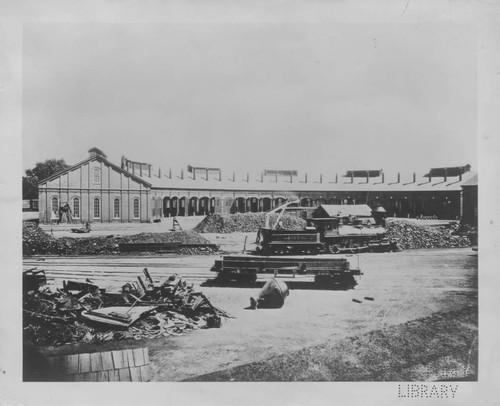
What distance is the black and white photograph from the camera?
386cm

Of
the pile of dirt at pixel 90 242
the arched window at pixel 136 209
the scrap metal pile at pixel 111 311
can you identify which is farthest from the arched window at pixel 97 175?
the scrap metal pile at pixel 111 311

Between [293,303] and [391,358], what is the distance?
3.66ft

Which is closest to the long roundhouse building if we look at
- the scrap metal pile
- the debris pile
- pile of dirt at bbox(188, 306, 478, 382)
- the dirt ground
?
the debris pile

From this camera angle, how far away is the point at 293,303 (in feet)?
13.3

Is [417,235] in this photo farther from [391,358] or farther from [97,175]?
[97,175]

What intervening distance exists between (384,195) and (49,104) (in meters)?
3.76

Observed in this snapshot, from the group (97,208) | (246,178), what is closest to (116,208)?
(97,208)

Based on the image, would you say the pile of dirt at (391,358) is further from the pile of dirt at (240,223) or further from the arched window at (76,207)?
the arched window at (76,207)

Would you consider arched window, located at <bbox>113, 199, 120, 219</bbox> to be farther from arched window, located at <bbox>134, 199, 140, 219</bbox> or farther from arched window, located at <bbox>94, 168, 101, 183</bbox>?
arched window, located at <bbox>94, 168, 101, 183</bbox>

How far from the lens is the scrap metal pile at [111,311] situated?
3.91 meters

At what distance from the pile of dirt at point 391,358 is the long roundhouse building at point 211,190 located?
1221 millimetres
